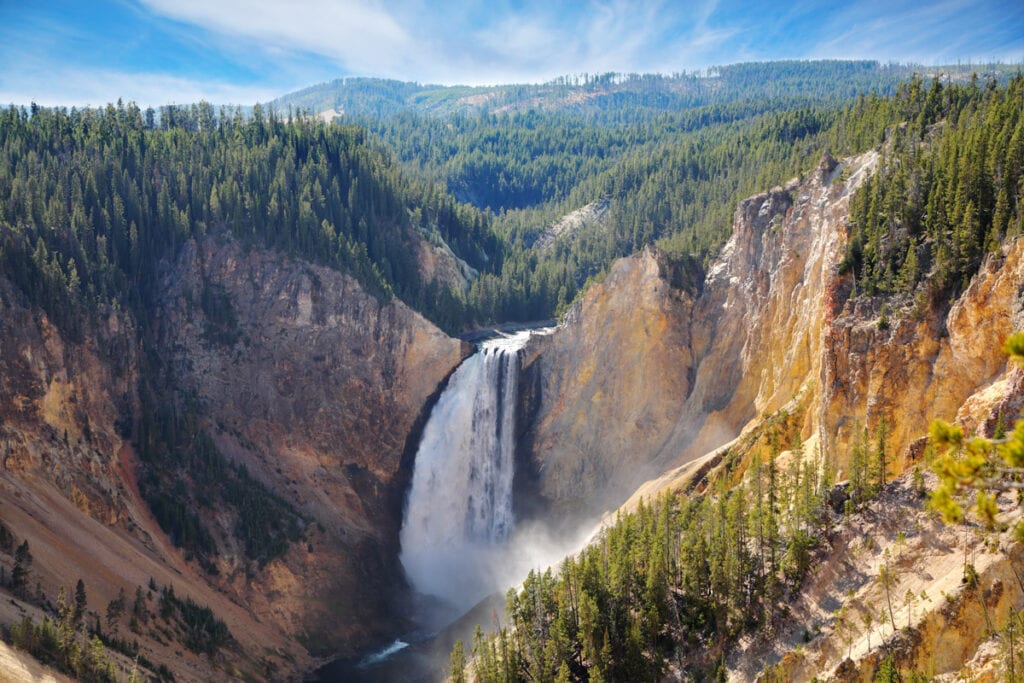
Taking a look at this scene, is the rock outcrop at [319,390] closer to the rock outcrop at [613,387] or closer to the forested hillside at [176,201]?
the forested hillside at [176,201]

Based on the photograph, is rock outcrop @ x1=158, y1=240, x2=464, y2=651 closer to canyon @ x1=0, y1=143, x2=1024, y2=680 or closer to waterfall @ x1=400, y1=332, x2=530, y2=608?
canyon @ x1=0, y1=143, x2=1024, y2=680

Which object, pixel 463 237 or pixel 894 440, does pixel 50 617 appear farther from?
pixel 463 237

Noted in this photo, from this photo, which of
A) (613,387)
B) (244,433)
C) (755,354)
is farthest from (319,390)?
(755,354)

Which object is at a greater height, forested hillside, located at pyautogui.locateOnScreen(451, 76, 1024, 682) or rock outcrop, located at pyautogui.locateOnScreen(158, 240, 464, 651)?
rock outcrop, located at pyautogui.locateOnScreen(158, 240, 464, 651)

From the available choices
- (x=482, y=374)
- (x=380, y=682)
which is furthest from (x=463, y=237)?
(x=380, y=682)

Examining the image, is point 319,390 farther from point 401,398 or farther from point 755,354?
point 755,354

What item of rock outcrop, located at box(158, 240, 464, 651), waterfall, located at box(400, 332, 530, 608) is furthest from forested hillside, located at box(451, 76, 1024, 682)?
rock outcrop, located at box(158, 240, 464, 651)
